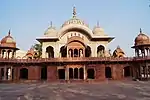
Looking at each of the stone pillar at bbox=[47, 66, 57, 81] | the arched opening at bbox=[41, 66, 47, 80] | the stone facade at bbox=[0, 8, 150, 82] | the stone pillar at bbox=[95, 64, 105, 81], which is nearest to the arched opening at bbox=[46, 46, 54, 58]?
the stone facade at bbox=[0, 8, 150, 82]

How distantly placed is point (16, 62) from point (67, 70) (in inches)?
294

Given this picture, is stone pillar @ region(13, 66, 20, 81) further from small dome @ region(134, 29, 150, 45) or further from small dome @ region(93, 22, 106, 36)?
small dome @ region(134, 29, 150, 45)

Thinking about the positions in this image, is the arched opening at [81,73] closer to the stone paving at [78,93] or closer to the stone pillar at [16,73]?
the stone pillar at [16,73]

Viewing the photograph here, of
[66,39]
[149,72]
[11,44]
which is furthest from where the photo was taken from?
[66,39]

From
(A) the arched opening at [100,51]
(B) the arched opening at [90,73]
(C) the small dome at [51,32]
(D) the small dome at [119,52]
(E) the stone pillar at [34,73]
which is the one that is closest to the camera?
(E) the stone pillar at [34,73]

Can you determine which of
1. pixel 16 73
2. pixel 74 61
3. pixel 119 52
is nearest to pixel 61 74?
pixel 74 61

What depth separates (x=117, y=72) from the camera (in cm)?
3053

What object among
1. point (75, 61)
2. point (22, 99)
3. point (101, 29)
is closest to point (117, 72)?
point (75, 61)

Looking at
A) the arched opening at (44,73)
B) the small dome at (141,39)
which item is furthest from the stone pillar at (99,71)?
the arched opening at (44,73)

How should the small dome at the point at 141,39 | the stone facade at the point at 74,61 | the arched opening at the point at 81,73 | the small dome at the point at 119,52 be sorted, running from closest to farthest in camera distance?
1. the stone facade at the point at 74,61
2. the small dome at the point at 141,39
3. the arched opening at the point at 81,73
4. the small dome at the point at 119,52

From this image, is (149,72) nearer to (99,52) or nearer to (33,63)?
(99,52)

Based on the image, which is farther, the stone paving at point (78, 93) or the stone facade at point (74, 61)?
the stone facade at point (74, 61)

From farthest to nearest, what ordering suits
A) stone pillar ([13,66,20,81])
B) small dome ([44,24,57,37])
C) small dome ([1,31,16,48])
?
small dome ([44,24,57,37]) < small dome ([1,31,16,48]) < stone pillar ([13,66,20,81])

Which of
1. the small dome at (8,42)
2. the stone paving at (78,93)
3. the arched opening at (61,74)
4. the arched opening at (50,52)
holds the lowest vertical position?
the stone paving at (78,93)
